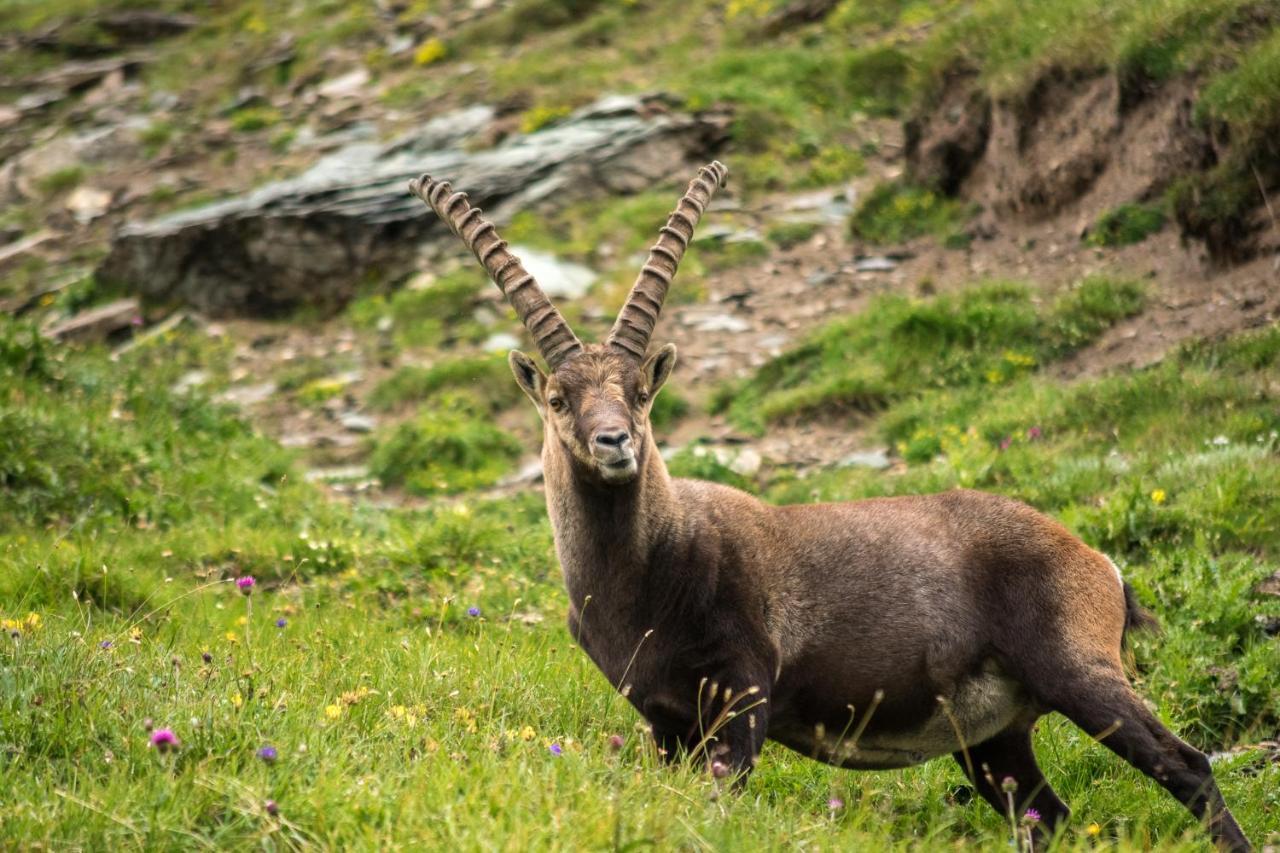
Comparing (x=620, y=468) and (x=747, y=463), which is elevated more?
(x=620, y=468)

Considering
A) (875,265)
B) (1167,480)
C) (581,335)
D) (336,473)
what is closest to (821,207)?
(875,265)

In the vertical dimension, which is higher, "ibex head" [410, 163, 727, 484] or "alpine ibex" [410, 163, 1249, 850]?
"ibex head" [410, 163, 727, 484]

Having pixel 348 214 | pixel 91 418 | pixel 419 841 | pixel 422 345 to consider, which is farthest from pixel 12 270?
pixel 419 841

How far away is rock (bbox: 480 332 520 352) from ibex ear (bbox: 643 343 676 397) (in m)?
7.43

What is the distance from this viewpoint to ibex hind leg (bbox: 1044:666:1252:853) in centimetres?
586

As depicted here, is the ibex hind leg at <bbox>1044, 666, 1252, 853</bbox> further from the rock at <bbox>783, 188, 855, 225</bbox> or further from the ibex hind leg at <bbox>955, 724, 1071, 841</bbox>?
the rock at <bbox>783, 188, 855, 225</bbox>

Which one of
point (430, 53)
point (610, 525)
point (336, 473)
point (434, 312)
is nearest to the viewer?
point (610, 525)

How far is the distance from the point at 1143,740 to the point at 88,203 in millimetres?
19048

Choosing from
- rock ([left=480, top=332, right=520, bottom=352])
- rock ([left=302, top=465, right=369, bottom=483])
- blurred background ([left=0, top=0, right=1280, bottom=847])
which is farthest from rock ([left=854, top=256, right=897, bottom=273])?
rock ([left=302, top=465, right=369, bottom=483])

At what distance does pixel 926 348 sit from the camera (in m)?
11.9

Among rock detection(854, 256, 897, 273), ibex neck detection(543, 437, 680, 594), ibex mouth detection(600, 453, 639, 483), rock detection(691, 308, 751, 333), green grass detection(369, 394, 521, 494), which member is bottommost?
green grass detection(369, 394, 521, 494)

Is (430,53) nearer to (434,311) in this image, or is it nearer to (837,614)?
(434,311)

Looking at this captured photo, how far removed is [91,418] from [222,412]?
2.33 metres

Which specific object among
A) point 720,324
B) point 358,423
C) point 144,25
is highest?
point 144,25
